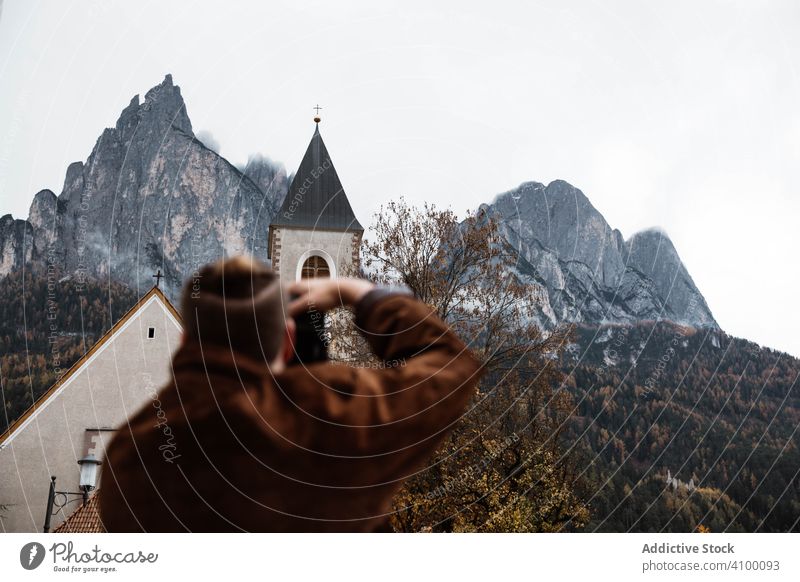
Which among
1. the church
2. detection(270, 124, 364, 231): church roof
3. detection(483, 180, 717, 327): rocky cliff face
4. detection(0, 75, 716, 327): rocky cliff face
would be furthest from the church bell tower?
detection(0, 75, 716, 327): rocky cliff face

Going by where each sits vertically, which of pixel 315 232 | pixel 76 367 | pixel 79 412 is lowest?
pixel 79 412

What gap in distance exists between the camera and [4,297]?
3.69 m

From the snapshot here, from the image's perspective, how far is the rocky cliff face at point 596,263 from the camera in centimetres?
402

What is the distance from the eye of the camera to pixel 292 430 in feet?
3.23

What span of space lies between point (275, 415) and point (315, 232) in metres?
8.54

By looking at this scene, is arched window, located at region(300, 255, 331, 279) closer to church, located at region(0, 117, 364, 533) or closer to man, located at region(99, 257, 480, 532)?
church, located at region(0, 117, 364, 533)

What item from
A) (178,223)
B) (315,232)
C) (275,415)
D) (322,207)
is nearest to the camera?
(275,415)

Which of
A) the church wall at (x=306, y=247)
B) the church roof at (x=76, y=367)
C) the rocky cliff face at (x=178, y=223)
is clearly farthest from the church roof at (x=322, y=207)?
the rocky cliff face at (x=178, y=223)

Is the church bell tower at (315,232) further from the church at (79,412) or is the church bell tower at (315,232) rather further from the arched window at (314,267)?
the church at (79,412)

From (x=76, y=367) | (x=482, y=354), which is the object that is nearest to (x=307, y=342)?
(x=76, y=367)

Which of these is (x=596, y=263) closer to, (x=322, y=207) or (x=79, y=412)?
(x=79, y=412)
